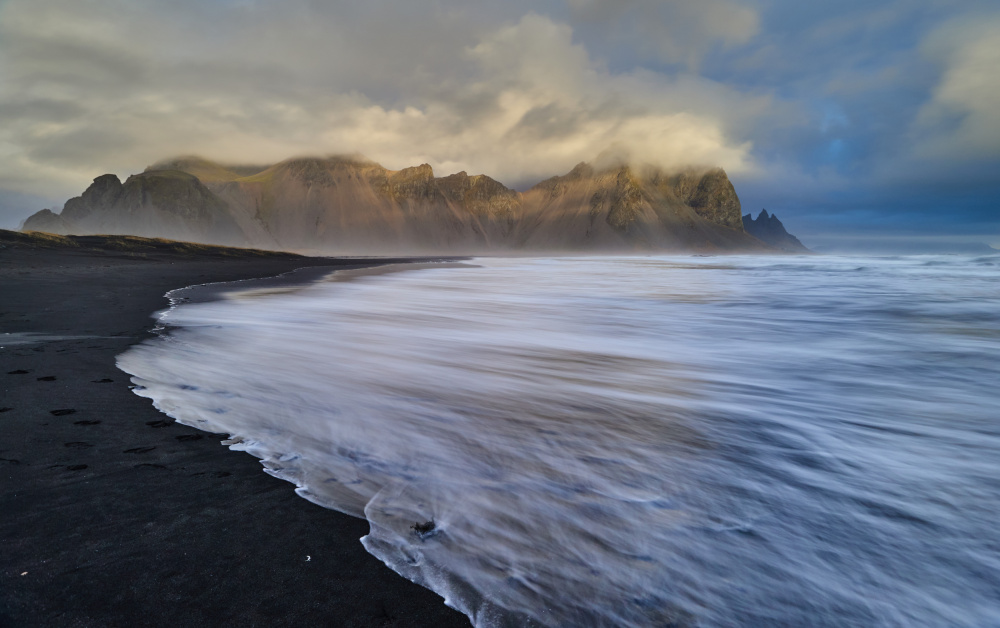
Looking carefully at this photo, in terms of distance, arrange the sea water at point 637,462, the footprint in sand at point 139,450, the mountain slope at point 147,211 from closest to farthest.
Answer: the sea water at point 637,462, the footprint in sand at point 139,450, the mountain slope at point 147,211

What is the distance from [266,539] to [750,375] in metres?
6.47

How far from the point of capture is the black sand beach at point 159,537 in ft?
6.21

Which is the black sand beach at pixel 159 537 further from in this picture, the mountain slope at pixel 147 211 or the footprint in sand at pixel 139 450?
the mountain slope at pixel 147 211

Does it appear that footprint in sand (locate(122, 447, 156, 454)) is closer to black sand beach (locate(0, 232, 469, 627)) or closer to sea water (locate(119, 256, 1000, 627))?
black sand beach (locate(0, 232, 469, 627))

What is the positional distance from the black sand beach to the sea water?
0.63 feet

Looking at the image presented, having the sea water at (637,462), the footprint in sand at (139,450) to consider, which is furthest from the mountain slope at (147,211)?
the footprint in sand at (139,450)

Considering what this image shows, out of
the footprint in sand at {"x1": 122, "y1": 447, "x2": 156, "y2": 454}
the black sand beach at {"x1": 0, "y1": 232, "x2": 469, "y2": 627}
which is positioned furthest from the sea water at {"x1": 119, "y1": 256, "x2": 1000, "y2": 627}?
the footprint in sand at {"x1": 122, "y1": 447, "x2": 156, "y2": 454}

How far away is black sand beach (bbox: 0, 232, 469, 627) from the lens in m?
1.89

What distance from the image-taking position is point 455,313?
13.7 metres

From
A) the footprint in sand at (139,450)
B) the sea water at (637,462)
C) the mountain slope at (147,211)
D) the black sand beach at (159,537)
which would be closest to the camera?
the black sand beach at (159,537)

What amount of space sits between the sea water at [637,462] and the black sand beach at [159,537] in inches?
7.6

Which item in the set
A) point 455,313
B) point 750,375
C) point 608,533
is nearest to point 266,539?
point 608,533

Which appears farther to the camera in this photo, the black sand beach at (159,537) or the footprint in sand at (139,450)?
the footprint in sand at (139,450)

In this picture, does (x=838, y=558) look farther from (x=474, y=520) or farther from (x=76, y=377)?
(x=76, y=377)
